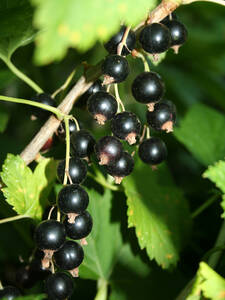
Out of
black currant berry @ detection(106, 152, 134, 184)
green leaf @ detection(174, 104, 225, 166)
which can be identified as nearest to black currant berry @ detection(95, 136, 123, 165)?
black currant berry @ detection(106, 152, 134, 184)

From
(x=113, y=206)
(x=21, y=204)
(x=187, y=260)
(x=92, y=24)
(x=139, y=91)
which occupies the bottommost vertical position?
(x=187, y=260)

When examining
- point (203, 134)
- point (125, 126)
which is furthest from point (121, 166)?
point (203, 134)

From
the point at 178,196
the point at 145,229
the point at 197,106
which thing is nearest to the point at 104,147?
the point at 145,229

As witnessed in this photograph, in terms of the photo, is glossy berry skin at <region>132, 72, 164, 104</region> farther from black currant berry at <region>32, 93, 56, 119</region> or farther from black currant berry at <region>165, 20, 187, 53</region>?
black currant berry at <region>32, 93, 56, 119</region>

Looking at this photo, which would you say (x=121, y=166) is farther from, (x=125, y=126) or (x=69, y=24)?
(x=69, y=24)

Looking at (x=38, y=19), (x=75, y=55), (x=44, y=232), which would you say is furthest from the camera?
(x=75, y=55)

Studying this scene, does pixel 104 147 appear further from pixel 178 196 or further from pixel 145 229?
pixel 178 196
